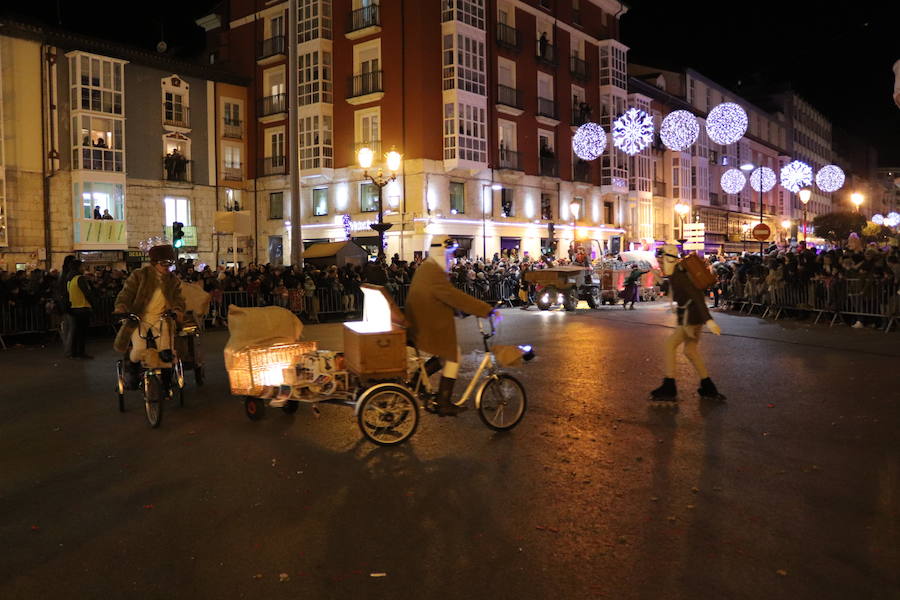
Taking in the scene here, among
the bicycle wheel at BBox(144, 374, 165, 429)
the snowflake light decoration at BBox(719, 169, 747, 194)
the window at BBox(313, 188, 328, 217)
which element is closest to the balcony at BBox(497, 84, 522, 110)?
the window at BBox(313, 188, 328, 217)

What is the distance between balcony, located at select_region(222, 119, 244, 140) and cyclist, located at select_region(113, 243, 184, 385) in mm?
33482

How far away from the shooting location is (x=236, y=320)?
764cm

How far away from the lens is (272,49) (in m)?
39.9

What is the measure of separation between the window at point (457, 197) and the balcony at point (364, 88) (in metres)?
5.51

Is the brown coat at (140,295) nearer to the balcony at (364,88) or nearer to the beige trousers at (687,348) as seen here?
the beige trousers at (687,348)

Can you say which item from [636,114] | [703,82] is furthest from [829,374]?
[703,82]

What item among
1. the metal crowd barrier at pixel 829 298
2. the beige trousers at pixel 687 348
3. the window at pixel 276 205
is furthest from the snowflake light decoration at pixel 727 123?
the window at pixel 276 205

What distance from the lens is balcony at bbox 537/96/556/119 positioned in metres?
40.5

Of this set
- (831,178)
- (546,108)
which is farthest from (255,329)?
(546,108)

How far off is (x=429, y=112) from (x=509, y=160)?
223 inches

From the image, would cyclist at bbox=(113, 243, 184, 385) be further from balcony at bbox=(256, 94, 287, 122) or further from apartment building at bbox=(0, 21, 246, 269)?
balcony at bbox=(256, 94, 287, 122)

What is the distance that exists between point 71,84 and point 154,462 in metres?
31.5

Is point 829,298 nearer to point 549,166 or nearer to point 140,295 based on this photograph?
point 140,295

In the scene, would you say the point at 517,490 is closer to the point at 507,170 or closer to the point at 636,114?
the point at 636,114
